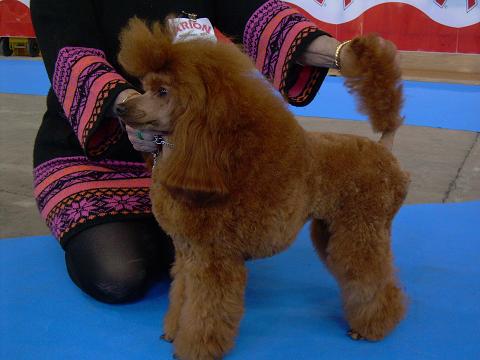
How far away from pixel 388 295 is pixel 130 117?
631 mm

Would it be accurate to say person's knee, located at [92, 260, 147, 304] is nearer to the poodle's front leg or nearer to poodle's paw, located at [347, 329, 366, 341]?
the poodle's front leg

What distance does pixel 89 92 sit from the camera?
3.65 ft

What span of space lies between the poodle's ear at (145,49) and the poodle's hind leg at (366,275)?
46 cm

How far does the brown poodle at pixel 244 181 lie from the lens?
83 centimetres

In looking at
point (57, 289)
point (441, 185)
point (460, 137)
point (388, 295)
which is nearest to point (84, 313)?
point (57, 289)

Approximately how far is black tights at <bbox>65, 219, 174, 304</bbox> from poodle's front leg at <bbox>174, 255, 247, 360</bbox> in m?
0.28

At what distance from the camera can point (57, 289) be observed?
51.4 inches

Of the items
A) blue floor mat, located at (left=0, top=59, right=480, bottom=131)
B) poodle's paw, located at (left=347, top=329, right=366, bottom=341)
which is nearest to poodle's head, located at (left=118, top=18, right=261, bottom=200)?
poodle's paw, located at (left=347, top=329, right=366, bottom=341)

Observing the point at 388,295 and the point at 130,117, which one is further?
the point at 388,295

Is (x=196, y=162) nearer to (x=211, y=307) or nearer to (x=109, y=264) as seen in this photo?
(x=211, y=307)

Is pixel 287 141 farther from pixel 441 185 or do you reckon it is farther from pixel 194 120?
pixel 441 185

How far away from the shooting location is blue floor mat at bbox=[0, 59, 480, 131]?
3164 millimetres

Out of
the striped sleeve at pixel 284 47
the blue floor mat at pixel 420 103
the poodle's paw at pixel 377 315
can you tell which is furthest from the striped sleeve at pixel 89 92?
the blue floor mat at pixel 420 103

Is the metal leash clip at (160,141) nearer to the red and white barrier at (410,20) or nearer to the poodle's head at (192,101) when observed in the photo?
the poodle's head at (192,101)
